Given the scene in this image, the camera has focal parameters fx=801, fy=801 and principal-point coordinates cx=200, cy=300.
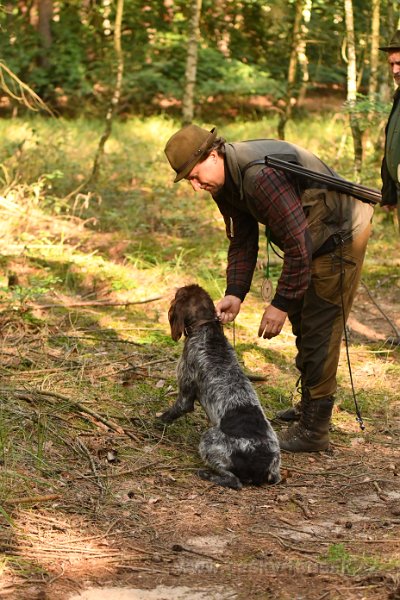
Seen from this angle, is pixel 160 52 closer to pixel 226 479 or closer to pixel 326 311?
pixel 326 311

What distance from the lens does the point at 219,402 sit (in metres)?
5.46

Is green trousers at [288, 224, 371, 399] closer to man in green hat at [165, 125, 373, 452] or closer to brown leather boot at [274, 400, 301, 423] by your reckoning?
man in green hat at [165, 125, 373, 452]

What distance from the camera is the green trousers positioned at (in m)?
5.64

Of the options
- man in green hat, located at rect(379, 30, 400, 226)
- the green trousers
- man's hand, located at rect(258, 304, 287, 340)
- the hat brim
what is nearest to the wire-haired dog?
man's hand, located at rect(258, 304, 287, 340)

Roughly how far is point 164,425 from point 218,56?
18280 mm

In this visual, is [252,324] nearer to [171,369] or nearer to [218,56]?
[171,369]

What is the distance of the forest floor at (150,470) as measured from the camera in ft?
12.9

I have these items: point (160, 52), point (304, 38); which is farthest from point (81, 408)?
point (160, 52)

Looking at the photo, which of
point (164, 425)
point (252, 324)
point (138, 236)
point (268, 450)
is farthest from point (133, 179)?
point (268, 450)

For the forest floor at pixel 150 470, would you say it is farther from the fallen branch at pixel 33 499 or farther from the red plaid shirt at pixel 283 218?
the red plaid shirt at pixel 283 218

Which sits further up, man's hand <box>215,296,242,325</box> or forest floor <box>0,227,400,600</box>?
man's hand <box>215,296,242,325</box>

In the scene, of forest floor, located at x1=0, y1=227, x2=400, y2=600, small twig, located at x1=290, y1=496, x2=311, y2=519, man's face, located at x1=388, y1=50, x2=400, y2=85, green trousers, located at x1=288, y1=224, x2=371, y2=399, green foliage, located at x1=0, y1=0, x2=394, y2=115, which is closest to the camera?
forest floor, located at x1=0, y1=227, x2=400, y2=600

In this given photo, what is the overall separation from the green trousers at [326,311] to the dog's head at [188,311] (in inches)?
25.8

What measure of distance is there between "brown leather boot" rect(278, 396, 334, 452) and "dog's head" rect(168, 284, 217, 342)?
101 centimetres
